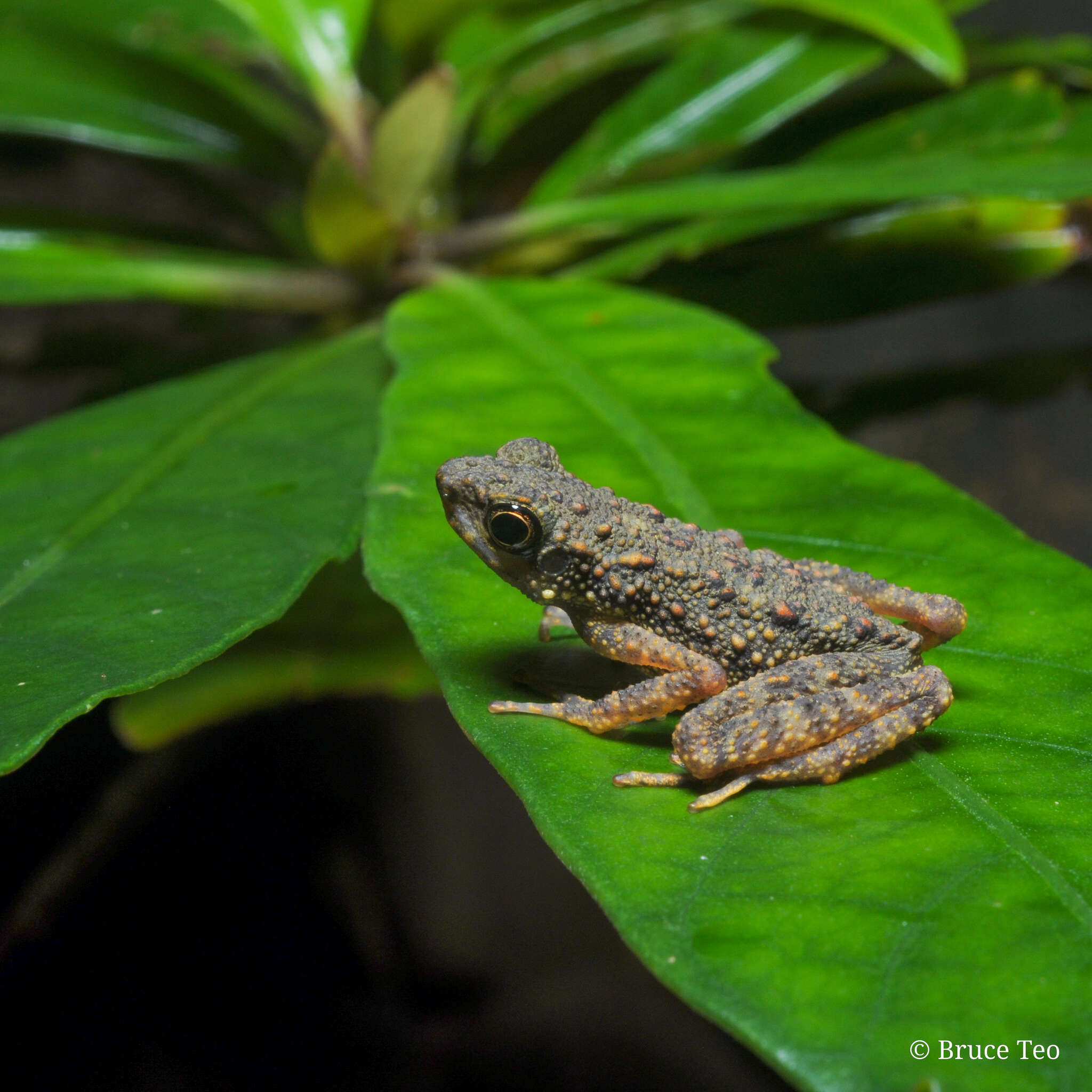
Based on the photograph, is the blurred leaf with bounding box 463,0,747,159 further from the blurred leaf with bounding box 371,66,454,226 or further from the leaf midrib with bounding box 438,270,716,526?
the leaf midrib with bounding box 438,270,716,526

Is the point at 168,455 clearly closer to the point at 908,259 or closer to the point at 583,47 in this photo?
the point at 583,47

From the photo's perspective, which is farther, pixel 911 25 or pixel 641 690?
pixel 911 25

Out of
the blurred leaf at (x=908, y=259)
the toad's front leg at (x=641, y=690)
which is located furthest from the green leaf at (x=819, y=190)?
the toad's front leg at (x=641, y=690)

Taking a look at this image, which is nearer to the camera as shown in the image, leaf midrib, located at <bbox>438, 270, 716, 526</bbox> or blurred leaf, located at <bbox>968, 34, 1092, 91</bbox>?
leaf midrib, located at <bbox>438, 270, 716, 526</bbox>

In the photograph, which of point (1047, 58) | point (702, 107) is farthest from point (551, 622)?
point (1047, 58)

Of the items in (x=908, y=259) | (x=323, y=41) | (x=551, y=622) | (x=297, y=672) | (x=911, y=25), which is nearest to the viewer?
(x=551, y=622)

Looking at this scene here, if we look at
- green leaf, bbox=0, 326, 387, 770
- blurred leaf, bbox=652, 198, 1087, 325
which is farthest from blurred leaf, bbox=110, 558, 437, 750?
blurred leaf, bbox=652, 198, 1087, 325
